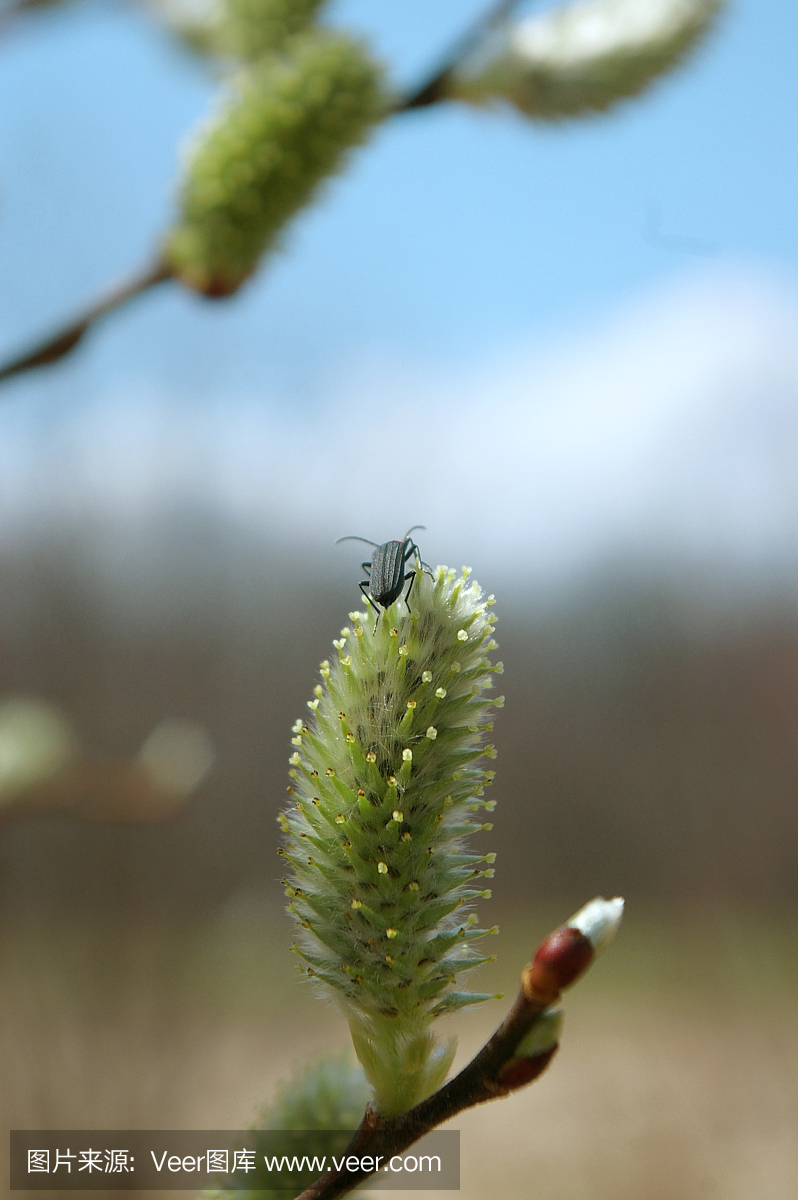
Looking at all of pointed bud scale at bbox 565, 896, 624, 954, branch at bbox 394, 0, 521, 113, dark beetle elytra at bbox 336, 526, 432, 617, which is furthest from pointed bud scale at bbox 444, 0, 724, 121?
pointed bud scale at bbox 565, 896, 624, 954

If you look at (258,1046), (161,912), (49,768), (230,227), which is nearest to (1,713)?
(49,768)

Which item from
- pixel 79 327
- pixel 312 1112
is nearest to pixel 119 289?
pixel 79 327

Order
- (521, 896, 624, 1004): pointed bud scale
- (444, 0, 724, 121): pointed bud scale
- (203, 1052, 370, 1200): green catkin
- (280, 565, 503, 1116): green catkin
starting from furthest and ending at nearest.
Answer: (444, 0, 724, 121): pointed bud scale
(203, 1052, 370, 1200): green catkin
(280, 565, 503, 1116): green catkin
(521, 896, 624, 1004): pointed bud scale

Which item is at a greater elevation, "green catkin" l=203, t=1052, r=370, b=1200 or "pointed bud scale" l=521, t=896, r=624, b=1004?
"pointed bud scale" l=521, t=896, r=624, b=1004

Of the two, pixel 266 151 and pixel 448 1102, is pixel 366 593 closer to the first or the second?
pixel 448 1102

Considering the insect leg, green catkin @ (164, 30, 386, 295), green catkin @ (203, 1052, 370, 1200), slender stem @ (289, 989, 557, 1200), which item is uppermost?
green catkin @ (164, 30, 386, 295)

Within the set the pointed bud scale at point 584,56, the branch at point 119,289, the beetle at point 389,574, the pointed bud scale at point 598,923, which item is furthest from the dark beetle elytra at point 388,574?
the pointed bud scale at point 584,56

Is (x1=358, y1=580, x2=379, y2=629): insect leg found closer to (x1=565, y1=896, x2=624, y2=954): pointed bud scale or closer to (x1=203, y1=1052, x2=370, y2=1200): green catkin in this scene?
(x1=565, y1=896, x2=624, y2=954): pointed bud scale
